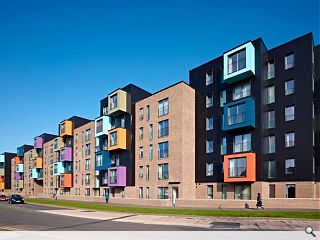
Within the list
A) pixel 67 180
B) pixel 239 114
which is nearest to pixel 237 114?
pixel 239 114

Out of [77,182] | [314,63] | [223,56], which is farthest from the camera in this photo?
[77,182]

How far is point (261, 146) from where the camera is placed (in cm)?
3234

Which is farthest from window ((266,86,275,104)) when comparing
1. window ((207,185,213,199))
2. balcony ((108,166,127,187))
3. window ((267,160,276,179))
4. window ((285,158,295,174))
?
balcony ((108,166,127,187))

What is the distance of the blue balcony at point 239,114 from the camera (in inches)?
1291

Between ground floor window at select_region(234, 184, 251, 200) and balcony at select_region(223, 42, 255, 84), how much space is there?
11332 mm

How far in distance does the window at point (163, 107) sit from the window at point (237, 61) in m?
9.23

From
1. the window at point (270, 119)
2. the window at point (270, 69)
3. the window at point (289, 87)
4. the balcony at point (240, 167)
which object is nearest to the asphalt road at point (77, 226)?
the balcony at point (240, 167)

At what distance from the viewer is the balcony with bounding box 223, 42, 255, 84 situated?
3331 cm

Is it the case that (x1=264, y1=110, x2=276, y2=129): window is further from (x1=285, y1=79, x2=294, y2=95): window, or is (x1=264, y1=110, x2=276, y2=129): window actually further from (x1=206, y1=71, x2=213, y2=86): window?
(x1=206, y1=71, x2=213, y2=86): window
